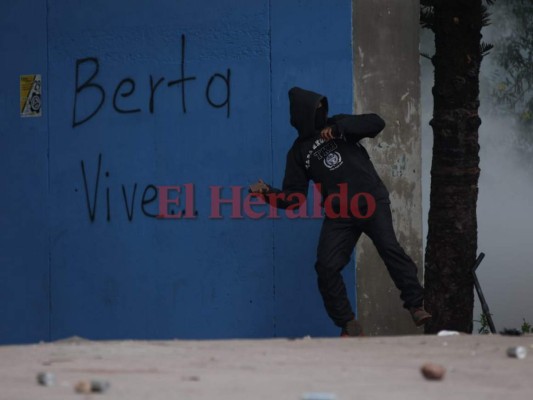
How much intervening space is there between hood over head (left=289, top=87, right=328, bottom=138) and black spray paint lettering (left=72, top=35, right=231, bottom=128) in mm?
1016

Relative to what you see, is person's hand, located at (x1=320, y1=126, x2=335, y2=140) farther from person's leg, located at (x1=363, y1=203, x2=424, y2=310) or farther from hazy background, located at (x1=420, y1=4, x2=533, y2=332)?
hazy background, located at (x1=420, y1=4, x2=533, y2=332)

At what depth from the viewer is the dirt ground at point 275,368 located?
146 inches

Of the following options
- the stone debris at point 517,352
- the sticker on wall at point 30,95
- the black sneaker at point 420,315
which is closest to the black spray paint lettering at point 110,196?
the sticker on wall at point 30,95

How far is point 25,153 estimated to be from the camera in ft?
29.4

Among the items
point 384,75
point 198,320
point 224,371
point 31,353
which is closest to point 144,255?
point 198,320

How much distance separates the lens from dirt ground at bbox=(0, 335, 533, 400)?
3.71 meters

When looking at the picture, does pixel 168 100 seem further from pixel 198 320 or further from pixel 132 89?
pixel 198 320

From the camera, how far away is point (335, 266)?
7.24 meters

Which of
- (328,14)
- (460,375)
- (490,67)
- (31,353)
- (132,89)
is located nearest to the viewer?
(460,375)

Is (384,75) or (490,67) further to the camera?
(490,67)

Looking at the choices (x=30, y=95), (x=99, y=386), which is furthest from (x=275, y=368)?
(x=30, y=95)

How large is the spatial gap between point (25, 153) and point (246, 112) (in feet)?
5.82

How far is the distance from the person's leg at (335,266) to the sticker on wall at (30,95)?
2685 millimetres

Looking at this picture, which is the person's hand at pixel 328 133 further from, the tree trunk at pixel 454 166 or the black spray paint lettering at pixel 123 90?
the tree trunk at pixel 454 166
